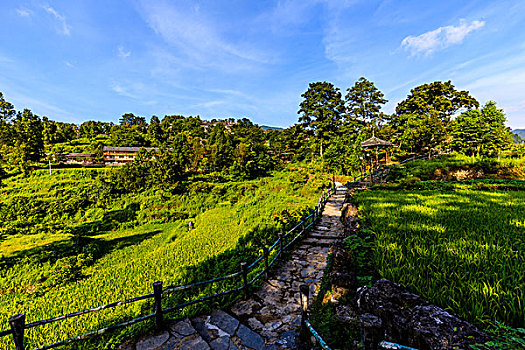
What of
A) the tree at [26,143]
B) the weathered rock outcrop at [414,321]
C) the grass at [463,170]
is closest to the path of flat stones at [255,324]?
the weathered rock outcrop at [414,321]

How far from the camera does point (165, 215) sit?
24734 millimetres

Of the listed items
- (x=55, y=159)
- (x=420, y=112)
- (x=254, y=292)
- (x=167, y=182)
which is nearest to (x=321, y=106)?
(x=420, y=112)

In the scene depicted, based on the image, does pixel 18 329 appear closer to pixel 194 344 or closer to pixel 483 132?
pixel 194 344

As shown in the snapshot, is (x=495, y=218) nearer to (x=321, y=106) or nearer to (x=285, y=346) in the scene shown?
(x=285, y=346)

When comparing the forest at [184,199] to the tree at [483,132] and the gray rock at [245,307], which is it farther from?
the gray rock at [245,307]

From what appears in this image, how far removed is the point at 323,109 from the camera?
3528 centimetres

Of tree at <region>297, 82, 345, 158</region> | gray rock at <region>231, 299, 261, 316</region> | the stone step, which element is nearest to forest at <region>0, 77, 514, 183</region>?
tree at <region>297, 82, 345, 158</region>

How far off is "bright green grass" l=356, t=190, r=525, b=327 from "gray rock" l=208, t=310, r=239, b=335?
2938 millimetres

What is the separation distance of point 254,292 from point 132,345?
2681 millimetres

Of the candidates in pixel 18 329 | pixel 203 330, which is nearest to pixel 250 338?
pixel 203 330

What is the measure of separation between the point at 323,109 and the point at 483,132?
65.4 feet

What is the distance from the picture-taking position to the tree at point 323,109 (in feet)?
115

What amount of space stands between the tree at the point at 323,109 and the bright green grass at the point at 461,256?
29.6 metres

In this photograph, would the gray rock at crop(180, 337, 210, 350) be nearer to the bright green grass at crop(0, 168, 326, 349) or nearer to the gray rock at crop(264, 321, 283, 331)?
the gray rock at crop(264, 321, 283, 331)
